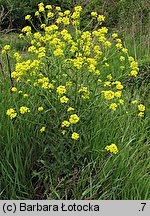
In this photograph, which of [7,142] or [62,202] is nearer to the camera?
[62,202]

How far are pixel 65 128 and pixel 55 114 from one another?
0.43ft

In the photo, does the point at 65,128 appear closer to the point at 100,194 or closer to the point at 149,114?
the point at 100,194

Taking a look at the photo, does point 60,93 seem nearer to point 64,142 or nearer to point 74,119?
point 74,119

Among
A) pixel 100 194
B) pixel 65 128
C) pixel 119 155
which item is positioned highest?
pixel 65 128

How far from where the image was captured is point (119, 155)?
2789 millimetres

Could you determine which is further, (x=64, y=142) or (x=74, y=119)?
(x=64, y=142)

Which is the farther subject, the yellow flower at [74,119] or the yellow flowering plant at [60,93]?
the yellow flowering plant at [60,93]

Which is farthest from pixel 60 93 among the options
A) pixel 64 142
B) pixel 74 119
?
pixel 64 142

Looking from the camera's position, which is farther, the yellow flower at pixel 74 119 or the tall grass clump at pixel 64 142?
the tall grass clump at pixel 64 142

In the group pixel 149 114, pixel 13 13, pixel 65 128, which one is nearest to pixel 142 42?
pixel 149 114

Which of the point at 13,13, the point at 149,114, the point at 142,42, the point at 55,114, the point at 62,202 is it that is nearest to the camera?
the point at 62,202

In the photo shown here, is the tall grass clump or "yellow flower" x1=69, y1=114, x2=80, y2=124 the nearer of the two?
"yellow flower" x1=69, y1=114, x2=80, y2=124

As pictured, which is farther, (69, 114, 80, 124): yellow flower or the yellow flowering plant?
the yellow flowering plant

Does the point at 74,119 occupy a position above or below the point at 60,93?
below
